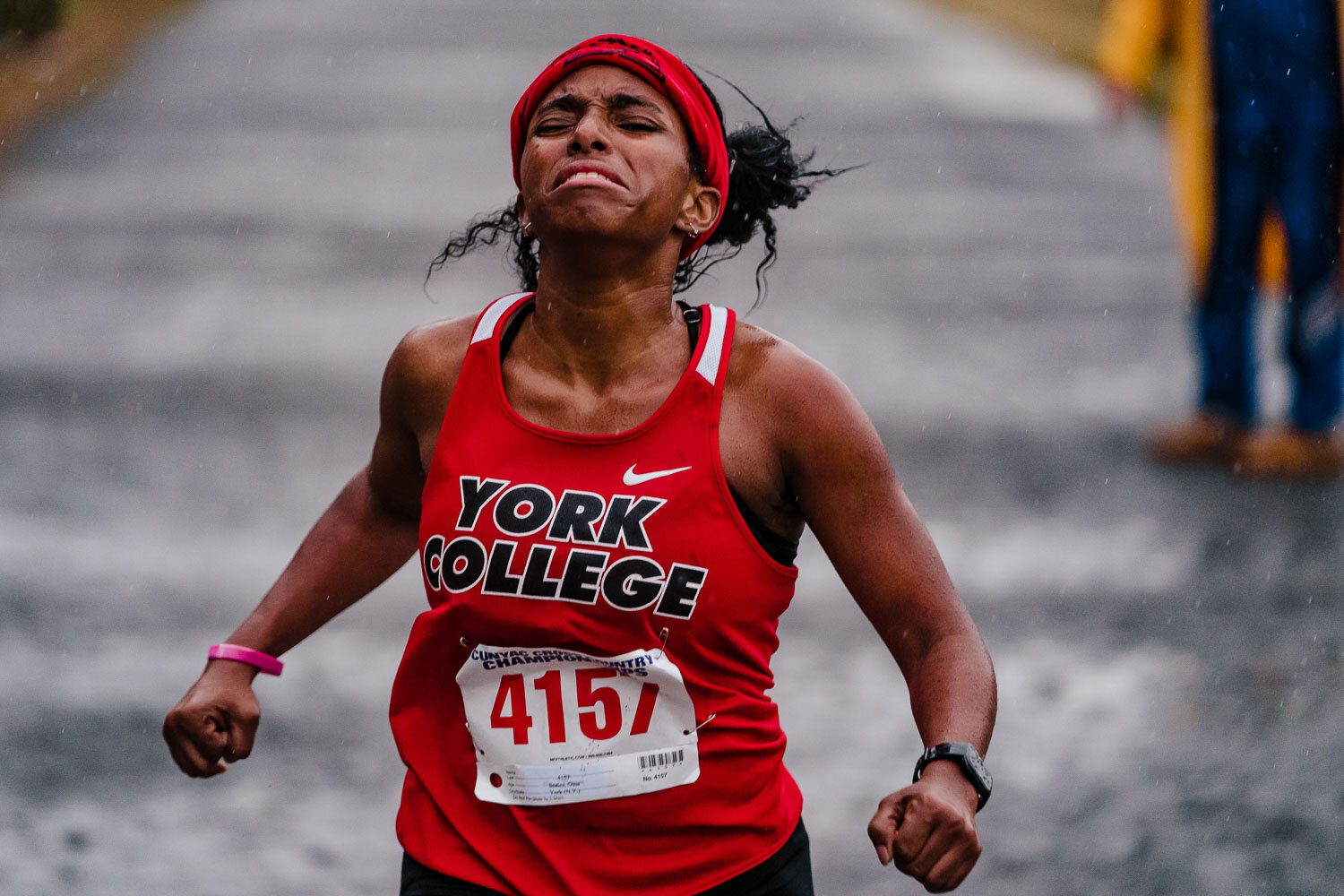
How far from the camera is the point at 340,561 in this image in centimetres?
290

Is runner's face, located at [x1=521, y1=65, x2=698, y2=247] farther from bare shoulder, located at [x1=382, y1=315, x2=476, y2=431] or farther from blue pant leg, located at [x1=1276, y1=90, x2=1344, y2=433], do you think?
blue pant leg, located at [x1=1276, y1=90, x2=1344, y2=433]

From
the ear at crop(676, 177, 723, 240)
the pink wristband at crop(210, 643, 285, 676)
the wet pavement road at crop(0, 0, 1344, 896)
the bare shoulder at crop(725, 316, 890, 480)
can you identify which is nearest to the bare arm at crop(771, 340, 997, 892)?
the bare shoulder at crop(725, 316, 890, 480)

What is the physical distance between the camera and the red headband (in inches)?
104

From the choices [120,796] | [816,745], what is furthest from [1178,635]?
[120,796]

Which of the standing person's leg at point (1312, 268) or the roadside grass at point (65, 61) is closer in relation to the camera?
Result: the standing person's leg at point (1312, 268)

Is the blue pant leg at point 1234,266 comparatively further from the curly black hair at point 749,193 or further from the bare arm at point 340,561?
the bare arm at point 340,561

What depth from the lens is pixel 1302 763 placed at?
4762mm

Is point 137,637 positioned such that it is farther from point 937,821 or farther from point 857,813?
point 937,821

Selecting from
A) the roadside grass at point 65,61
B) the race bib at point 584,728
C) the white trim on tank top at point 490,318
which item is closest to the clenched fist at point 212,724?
the race bib at point 584,728

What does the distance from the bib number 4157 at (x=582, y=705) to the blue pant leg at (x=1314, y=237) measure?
5.41 m

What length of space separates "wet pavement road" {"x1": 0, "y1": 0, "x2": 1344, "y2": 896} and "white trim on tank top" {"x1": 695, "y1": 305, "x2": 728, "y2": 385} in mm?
1971

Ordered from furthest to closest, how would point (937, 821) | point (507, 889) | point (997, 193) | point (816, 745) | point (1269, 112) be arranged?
point (997, 193), point (1269, 112), point (816, 745), point (507, 889), point (937, 821)

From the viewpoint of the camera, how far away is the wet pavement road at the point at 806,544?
4504 mm

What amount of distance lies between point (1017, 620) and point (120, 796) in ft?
9.03
